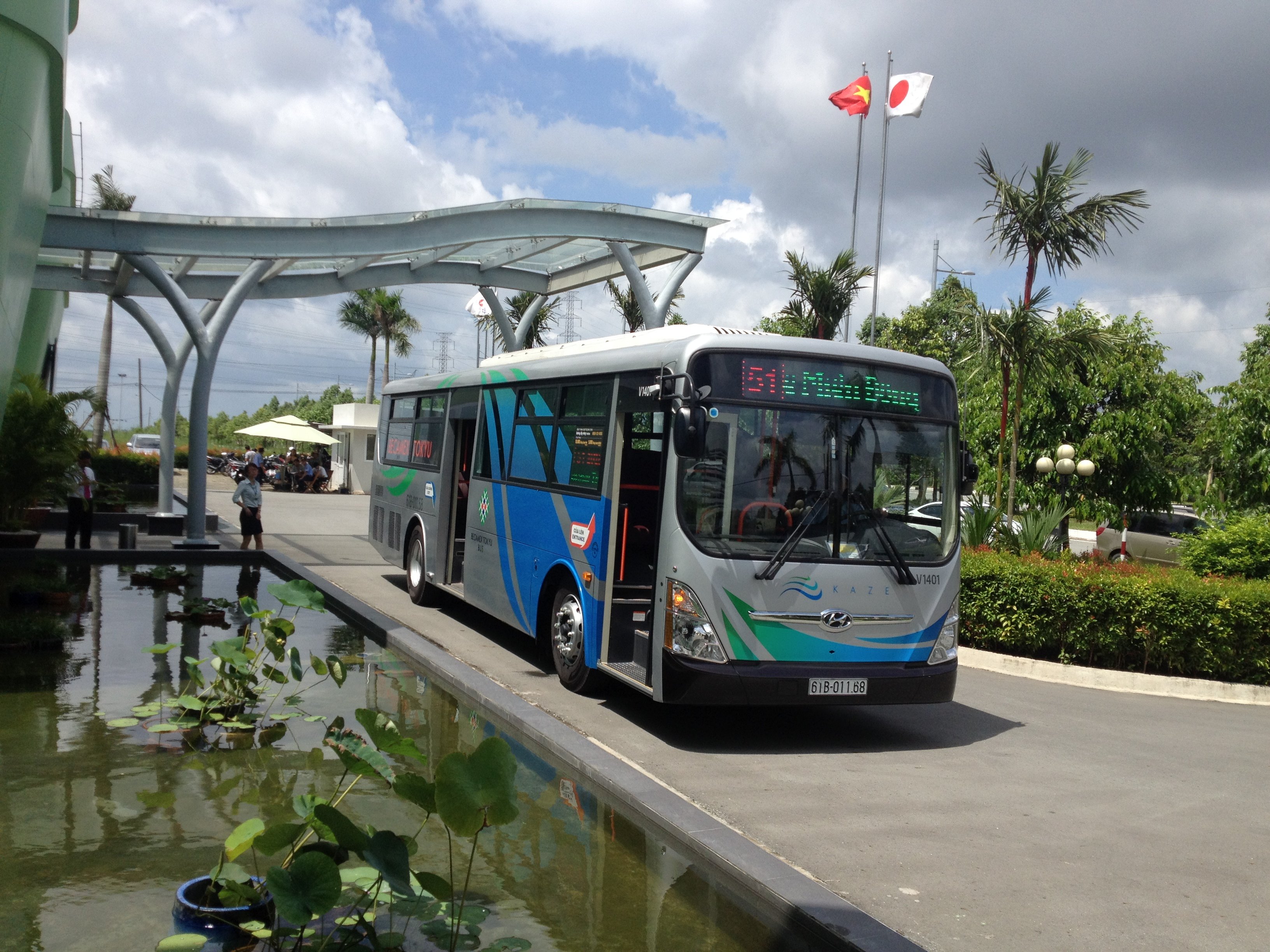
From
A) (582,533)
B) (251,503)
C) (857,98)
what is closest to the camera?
(582,533)

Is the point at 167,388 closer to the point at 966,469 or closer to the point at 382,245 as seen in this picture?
the point at 382,245

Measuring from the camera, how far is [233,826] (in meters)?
5.66

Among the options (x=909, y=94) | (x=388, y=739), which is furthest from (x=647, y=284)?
(x=388, y=739)

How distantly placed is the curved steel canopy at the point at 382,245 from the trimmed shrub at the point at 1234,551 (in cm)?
847

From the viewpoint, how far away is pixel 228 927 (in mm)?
3926

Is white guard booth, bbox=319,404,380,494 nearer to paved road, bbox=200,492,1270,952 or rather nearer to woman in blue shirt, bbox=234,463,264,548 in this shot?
woman in blue shirt, bbox=234,463,264,548

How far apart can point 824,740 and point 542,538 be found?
316cm

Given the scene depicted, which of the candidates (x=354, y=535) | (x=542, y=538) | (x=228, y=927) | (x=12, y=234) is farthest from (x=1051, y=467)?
(x=228, y=927)

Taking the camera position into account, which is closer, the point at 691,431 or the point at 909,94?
the point at 691,431

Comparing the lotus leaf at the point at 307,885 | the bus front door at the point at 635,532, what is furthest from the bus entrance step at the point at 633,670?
the lotus leaf at the point at 307,885

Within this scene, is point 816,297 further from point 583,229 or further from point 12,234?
point 12,234

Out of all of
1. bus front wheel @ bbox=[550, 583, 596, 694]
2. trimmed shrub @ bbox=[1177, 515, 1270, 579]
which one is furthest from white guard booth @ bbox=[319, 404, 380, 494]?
bus front wheel @ bbox=[550, 583, 596, 694]

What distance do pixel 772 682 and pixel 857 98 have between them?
67.5ft

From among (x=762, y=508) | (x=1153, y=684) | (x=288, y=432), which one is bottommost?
(x=1153, y=684)
